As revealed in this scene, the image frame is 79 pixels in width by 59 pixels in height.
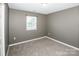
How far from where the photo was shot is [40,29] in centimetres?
505

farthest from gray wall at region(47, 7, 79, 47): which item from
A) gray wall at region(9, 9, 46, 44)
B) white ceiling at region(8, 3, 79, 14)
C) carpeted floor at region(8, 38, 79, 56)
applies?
gray wall at region(9, 9, 46, 44)

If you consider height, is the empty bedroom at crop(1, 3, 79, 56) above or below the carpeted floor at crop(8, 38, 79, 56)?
above

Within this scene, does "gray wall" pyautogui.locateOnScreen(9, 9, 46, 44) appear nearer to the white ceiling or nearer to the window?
the window

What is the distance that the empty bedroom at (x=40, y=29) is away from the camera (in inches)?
115

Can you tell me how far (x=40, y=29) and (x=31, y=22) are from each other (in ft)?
3.08

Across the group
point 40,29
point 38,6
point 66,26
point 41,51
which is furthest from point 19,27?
point 66,26

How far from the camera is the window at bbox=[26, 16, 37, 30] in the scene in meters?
4.25

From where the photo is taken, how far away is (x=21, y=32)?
156 inches

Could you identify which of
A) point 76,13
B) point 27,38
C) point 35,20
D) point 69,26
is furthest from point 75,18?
point 27,38

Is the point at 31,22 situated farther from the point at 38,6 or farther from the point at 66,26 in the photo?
the point at 66,26

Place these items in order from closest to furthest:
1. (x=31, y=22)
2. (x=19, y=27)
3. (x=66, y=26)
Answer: (x=66, y=26) < (x=19, y=27) < (x=31, y=22)

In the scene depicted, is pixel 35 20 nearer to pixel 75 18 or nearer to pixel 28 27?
pixel 28 27

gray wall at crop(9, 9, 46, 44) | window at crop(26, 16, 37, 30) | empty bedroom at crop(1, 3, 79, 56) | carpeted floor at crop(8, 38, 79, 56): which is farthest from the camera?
window at crop(26, 16, 37, 30)

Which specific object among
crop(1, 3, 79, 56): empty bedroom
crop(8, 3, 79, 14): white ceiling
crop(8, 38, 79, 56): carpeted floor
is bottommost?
crop(8, 38, 79, 56): carpeted floor
